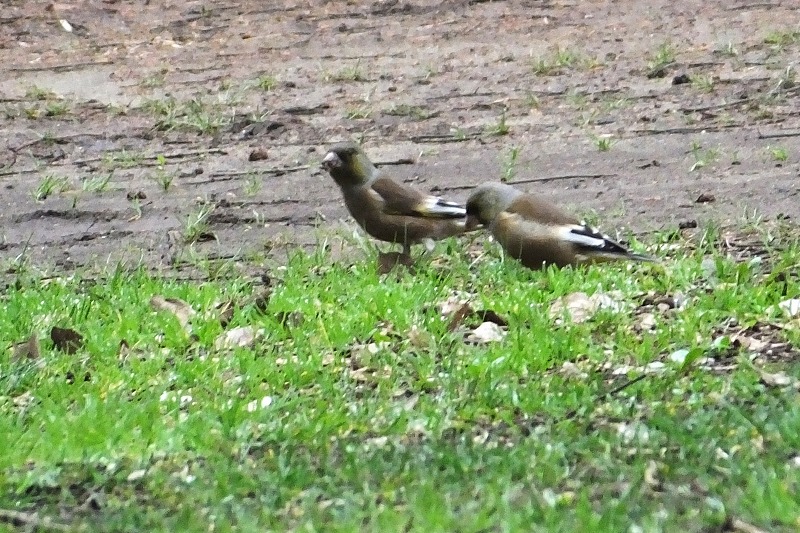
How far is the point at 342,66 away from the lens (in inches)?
520

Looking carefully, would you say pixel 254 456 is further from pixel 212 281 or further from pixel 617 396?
pixel 212 281

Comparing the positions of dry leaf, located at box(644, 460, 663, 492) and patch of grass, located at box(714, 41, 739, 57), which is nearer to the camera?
dry leaf, located at box(644, 460, 663, 492)

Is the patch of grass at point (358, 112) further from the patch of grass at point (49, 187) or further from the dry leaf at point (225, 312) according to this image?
the dry leaf at point (225, 312)

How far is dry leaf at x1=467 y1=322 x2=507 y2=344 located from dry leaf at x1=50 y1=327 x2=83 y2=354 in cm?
180

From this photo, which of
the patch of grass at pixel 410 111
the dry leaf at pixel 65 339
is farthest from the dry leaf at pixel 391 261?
the patch of grass at pixel 410 111

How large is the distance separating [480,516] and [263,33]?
37.6 ft

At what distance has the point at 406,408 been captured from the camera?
16.4 ft

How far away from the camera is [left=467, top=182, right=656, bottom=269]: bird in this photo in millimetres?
6934

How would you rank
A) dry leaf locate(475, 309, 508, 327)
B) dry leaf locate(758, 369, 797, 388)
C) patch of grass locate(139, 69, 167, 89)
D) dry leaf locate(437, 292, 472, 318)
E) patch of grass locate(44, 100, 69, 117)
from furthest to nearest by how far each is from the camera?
patch of grass locate(139, 69, 167, 89) → patch of grass locate(44, 100, 69, 117) → dry leaf locate(437, 292, 472, 318) → dry leaf locate(475, 309, 508, 327) → dry leaf locate(758, 369, 797, 388)

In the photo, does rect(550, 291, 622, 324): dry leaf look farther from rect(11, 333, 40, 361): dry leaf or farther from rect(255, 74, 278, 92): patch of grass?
rect(255, 74, 278, 92): patch of grass

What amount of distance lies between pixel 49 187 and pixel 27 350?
3.97 m

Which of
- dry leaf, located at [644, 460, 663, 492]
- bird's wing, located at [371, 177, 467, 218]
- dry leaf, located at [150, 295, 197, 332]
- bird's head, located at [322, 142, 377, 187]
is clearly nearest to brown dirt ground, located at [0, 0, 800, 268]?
bird's head, located at [322, 142, 377, 187]

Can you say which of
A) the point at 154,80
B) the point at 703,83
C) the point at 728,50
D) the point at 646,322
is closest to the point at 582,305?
the point at 646,322

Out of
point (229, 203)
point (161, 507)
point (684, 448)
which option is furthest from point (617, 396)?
point (229, 203)
